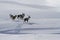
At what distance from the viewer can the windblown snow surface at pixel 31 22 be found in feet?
3.68

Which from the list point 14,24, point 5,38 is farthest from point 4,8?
point 5,38

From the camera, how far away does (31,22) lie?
120 centimetres

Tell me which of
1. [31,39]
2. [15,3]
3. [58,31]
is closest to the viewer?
[31,39]

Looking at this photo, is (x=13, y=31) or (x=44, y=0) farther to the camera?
(x=44, y=0)

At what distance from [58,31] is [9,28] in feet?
1.10

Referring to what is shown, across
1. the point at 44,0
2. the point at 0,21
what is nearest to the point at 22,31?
the point at 0,21

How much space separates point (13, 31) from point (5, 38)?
111 millimetres

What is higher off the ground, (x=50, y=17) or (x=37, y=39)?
(x=50, y=17)

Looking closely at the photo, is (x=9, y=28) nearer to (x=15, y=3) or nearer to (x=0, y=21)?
(x=0, y=21)

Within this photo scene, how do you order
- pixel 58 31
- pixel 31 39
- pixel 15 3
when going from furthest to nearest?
1. pixel 15 3
2. pixel 58 31
3. pixel 31 39

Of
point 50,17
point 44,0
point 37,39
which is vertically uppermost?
point 44,0

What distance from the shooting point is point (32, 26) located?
3.91 ft

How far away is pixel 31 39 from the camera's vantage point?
1.07 m

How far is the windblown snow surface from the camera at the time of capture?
44.1 inches
